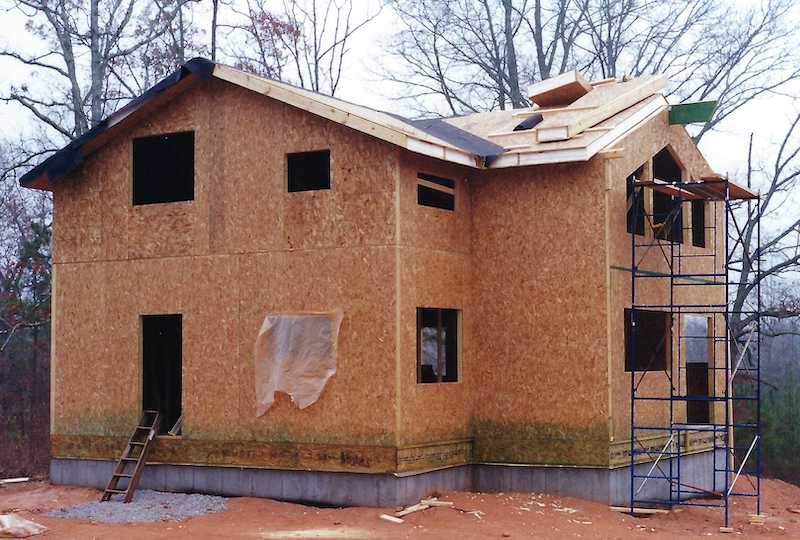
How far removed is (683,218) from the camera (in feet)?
61.3

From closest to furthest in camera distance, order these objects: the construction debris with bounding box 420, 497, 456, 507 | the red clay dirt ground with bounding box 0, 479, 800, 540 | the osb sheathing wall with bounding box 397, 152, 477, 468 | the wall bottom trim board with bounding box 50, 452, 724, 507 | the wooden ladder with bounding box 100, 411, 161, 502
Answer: the red clay dirt ground with bounding box 0, 479, 800, 540 < the construction debris with bounding box 420, 497, 456, 507 < the wall bottom trim board with bounding box 50, 452, 724, 507 < the osb sheathing wall with bounding box 397, 152, 477, 468 < the wooden ladder with bounding box 100, 411, 161, 502

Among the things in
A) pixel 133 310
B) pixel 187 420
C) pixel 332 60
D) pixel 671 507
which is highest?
pixel 332 60

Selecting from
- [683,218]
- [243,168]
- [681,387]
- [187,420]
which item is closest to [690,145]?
[683,218]

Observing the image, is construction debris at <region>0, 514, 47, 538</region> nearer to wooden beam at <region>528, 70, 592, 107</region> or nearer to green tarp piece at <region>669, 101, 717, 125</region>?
wooden beam at <region>528, 70, 592, 107</region>

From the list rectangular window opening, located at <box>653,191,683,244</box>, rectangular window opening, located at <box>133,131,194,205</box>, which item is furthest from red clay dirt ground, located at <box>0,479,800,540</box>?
rectangular window opening, located at <box>133,131,194,205</box>

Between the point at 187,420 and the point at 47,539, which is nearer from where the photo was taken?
the point at 47,539

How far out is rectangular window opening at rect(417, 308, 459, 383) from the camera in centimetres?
1506

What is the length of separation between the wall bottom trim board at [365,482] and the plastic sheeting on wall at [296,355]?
1.06 metres

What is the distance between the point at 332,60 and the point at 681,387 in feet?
61.8

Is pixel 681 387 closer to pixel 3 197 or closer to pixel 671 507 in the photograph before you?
pixel 671 507

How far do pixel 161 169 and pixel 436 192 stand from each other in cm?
445

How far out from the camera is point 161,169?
658 inches

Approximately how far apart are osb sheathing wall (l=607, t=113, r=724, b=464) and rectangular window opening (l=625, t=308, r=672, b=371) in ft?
0.81

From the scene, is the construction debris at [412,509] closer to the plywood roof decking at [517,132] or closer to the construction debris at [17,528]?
the construction debris at [17,528]
